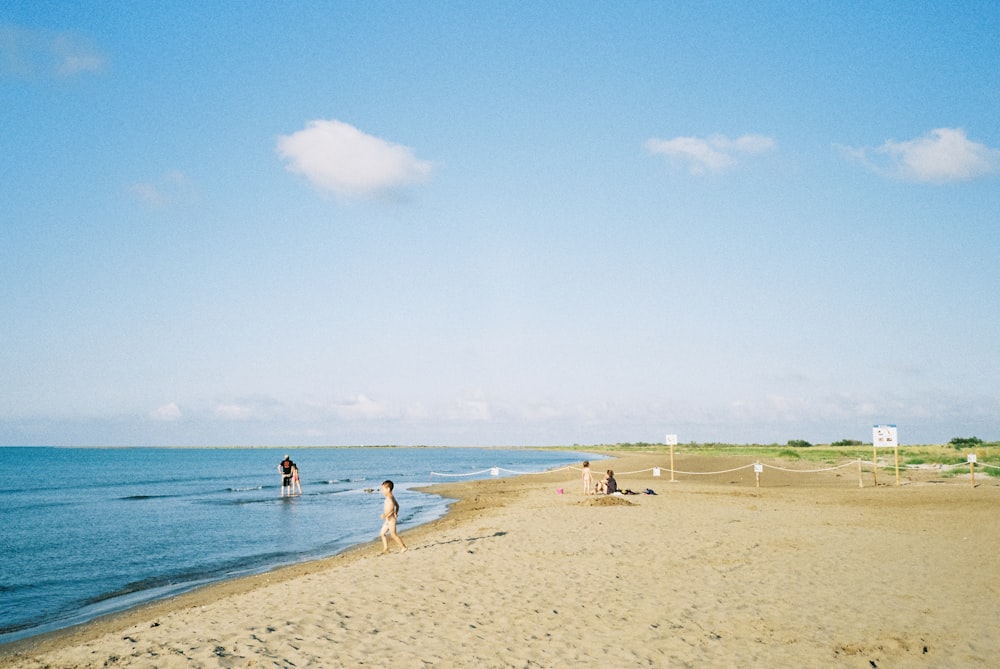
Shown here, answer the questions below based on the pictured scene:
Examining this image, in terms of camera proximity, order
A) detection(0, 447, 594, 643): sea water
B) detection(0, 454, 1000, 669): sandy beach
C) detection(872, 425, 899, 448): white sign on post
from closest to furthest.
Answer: detection(0, 454, 1000, 669): sandy beach
detection(0, 447, 594, 643): sea water
detection(872, 425, 899, 448): white sign on post

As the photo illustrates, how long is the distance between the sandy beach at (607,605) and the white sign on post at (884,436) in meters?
11.3

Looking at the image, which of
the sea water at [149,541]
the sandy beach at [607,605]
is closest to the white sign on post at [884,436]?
the sandy beach at [607,605]

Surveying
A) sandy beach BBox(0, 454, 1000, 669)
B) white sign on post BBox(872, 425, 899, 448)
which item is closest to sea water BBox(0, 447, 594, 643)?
sandy beach BBox(0, 454, 1000, 669)

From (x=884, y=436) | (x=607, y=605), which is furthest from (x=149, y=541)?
(x=884, y=436)

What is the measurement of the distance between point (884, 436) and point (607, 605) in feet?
83.7

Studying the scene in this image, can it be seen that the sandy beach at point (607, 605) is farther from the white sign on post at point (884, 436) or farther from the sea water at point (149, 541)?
the white sign on post at point (884, 436)

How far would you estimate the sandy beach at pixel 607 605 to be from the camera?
7.99m

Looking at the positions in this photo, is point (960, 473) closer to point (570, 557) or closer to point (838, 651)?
point (570, 557)

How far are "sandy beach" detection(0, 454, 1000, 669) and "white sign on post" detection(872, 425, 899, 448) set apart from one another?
37.2 ft

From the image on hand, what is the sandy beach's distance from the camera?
7.99 metres

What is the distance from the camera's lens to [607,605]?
10.1 metres

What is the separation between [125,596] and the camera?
15.1m

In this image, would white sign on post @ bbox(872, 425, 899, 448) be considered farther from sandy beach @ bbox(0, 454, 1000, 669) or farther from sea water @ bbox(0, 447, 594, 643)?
sea water @ bbox(0, 447, 594, 643)

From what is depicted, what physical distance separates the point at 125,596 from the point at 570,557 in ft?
34.2
